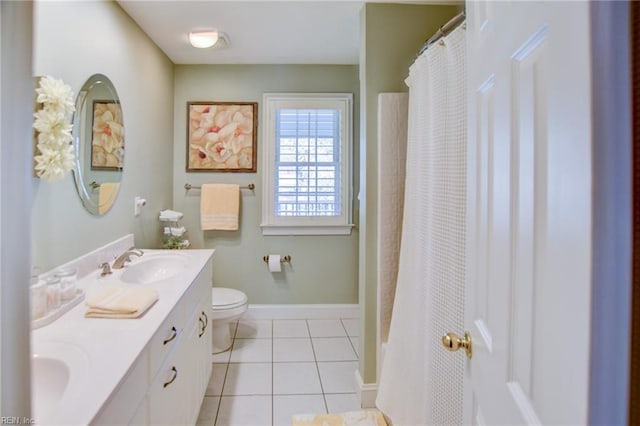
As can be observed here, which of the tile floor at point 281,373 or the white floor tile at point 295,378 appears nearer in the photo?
the tile floor at point 281,373

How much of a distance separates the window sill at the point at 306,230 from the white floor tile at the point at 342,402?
1477 millimetres

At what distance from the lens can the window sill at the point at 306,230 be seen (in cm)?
332

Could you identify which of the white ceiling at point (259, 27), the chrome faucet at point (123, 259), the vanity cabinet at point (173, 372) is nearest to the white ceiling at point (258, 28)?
the white ceiling at point (259, 27)

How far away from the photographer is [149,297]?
133cm

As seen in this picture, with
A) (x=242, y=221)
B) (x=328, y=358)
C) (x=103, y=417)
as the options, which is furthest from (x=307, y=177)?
(x=103, y=417)

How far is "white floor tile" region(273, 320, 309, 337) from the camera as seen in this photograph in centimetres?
309

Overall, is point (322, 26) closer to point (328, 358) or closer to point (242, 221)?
point (242, 221)

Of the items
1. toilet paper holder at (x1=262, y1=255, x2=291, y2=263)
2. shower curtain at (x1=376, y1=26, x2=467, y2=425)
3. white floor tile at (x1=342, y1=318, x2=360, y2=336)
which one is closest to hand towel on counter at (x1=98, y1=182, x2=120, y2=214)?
toilet paper holder at (x1=262, y1=255, x2=291, y2=263)

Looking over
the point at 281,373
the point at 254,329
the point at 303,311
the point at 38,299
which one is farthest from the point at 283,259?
the point at 38,299

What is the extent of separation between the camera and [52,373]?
3.05ft

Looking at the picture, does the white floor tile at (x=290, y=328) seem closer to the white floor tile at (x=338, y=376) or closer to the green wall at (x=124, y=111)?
the white floor tile at (x=338, y=376)

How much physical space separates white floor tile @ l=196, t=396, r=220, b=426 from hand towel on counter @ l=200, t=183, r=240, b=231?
145 cm

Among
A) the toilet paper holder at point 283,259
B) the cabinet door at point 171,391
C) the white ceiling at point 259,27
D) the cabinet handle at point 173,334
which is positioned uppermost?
the white ceiling at point 259,27

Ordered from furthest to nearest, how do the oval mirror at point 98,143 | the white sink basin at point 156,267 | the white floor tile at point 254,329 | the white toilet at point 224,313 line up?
the white floor tile at point 254,329
the white toilet at point 224,313
the white sink basin at point 156,267
the oval mirror at point 98,143
